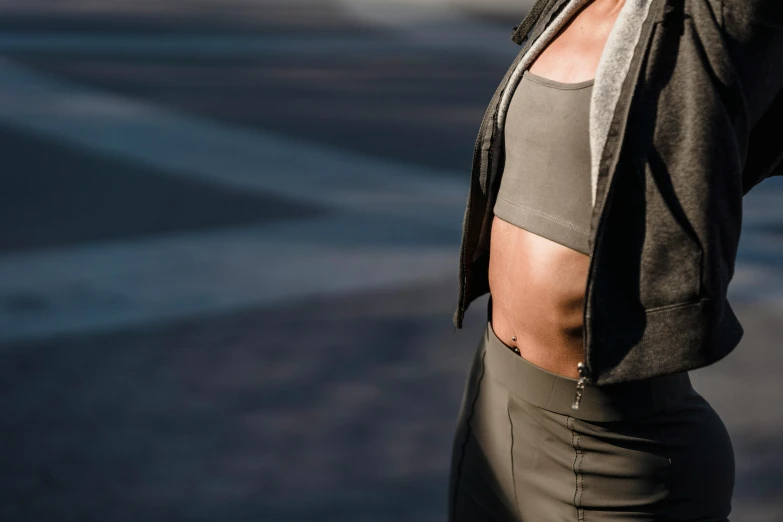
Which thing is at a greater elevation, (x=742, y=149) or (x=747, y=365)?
(x=742, y=149)

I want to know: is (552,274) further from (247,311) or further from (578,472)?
(247,311)

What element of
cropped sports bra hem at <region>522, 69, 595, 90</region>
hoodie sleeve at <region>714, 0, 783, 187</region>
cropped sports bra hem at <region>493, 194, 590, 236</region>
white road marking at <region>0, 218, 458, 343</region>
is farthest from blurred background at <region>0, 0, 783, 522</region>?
hoodie sleeve at <region>714, 0, 783, 187</region>

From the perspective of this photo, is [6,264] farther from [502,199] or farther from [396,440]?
[502,199]

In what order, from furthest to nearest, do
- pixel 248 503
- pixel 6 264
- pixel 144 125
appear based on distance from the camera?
1. pixel 144 125
2. pixel 6 264
3. pixel 248 503

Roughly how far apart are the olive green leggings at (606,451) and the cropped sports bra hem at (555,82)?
0.47 meters

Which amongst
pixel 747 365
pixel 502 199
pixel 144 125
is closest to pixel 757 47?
pixel 502 199

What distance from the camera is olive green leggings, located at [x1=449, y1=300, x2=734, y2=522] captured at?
1816 mm

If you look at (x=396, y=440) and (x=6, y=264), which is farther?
(x=6, y=264)

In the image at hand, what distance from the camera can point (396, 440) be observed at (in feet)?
13.4

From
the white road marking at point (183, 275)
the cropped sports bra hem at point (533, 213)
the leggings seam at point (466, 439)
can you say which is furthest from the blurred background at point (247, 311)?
the cropped sports bra hem at point (533, 213)

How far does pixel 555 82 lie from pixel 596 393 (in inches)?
20.9

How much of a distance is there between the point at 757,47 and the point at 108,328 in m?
3.88

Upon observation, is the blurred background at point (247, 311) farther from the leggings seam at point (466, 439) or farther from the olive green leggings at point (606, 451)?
the olive green leggings at point (606, 451)

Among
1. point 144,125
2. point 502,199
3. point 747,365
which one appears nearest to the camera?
point 502,199
